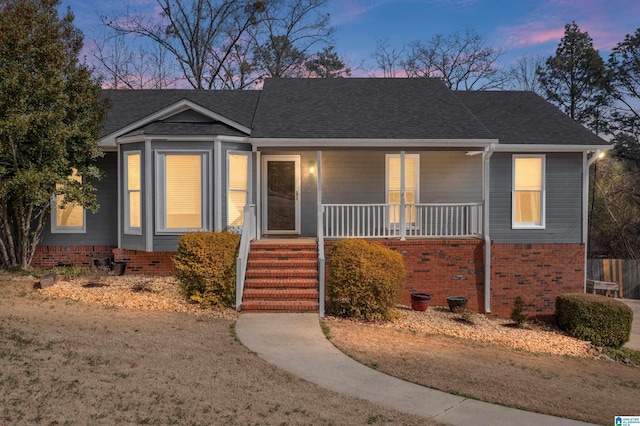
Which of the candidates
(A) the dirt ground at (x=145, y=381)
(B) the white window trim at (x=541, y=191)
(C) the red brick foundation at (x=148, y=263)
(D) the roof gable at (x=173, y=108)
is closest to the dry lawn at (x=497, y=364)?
(A) the dirt ground at (x=145, y=381)

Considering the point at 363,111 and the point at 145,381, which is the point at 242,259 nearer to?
the point at 145,381

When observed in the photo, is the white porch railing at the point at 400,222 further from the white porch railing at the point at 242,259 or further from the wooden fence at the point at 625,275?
the wooden fence at the point at 625,275

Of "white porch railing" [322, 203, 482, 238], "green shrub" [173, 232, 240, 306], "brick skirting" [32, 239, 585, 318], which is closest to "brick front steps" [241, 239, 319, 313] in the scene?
"green shrub" [173, 232, 240, 306]

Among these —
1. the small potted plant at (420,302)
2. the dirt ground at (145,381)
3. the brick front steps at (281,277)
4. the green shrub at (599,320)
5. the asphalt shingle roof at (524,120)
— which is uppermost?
the asphalt shingle roof at (524,120)

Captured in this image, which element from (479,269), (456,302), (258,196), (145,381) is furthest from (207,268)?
(479,269)

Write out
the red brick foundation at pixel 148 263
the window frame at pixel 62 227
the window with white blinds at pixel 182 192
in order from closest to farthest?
the window with white blinds at pixel 182 192
the red brick foundation at pixel 148 263
the window frame at pixel 62 227

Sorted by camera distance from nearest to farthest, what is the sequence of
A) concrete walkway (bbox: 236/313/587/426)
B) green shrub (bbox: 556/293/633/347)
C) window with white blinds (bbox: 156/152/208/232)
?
1. concrete walkway (bbox: 236/313/587/426)
2. green shrub (bbox: 556/293/633/347)
3. window with white blinds (bbox: 156/152/208/232)

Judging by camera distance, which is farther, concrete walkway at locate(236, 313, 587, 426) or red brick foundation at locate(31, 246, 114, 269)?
red brick foundation at locate(31, 246, 114, 269)

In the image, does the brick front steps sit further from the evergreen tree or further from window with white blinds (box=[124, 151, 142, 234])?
the evergreen tree

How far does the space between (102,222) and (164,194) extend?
2.68m

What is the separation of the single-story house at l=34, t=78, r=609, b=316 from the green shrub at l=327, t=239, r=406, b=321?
2.78 feet

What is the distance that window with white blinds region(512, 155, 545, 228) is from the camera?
13.0 meters

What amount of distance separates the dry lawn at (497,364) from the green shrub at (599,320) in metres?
0.53

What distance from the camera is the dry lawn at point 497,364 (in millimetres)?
5363
